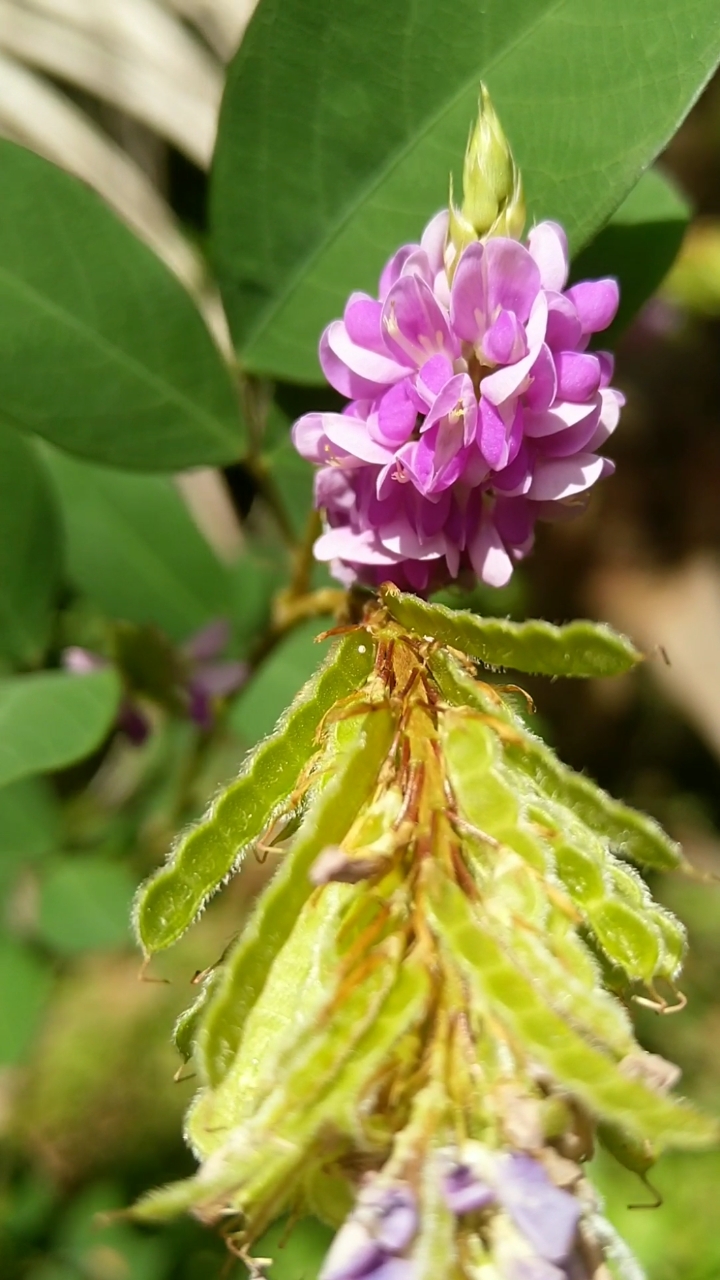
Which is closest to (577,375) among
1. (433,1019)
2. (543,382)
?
(543,382)

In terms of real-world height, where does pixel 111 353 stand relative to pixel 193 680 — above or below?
above

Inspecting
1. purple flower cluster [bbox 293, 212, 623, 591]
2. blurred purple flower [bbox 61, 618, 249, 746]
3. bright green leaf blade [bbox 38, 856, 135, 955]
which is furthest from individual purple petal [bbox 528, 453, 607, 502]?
bright green leaf blade [bbox 38, 856, 135, 955]

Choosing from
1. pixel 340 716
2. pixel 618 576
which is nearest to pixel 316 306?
pixel 340 716

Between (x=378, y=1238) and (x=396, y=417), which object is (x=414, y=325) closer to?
(x=396, y=417)

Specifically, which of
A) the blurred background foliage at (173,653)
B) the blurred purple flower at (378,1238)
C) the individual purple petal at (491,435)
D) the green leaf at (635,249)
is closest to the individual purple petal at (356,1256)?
the blurred purple flower at (378,1238)

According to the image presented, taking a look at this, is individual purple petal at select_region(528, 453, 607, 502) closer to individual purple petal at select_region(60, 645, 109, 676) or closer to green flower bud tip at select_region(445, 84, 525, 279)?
green flower bud tip at select_region(445, 84, 525, 279)

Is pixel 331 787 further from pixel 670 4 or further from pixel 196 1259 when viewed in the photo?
pixel 196 1259
